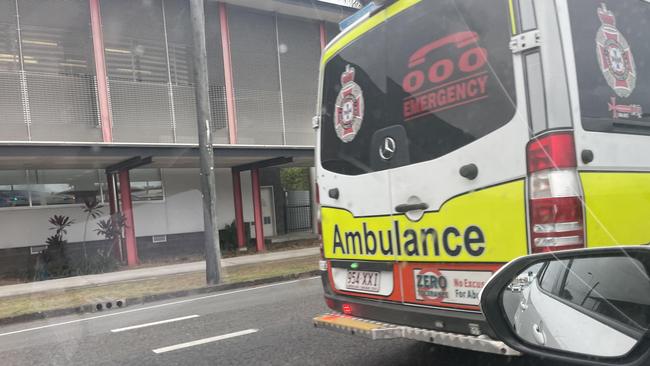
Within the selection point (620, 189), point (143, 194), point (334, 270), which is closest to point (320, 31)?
point (143, 194)

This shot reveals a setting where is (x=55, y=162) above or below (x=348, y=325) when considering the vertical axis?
above

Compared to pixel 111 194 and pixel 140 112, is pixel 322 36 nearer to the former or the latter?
pixel 140 112

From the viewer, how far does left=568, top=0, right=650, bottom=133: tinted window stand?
109 inches

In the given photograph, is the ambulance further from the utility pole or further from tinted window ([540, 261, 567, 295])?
the utility pole

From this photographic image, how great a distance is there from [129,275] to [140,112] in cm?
417

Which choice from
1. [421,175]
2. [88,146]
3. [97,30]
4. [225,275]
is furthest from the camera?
[97,30]

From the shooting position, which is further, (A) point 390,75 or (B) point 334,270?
(B) point 334,270

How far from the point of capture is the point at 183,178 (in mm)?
17250

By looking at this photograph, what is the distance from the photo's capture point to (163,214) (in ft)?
54.9

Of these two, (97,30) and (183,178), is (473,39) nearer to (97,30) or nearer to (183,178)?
(97,30)

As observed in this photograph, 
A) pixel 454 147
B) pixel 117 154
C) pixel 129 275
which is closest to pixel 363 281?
pixel 454 147

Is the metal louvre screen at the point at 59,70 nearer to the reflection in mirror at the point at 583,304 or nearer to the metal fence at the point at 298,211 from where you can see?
the metal fence at the point at 298,211

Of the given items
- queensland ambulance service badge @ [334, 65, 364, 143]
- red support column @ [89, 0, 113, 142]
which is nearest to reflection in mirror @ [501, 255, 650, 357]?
queensland ambulance service badge @ [334, 65, 364, 143]

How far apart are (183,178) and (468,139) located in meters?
15.3
